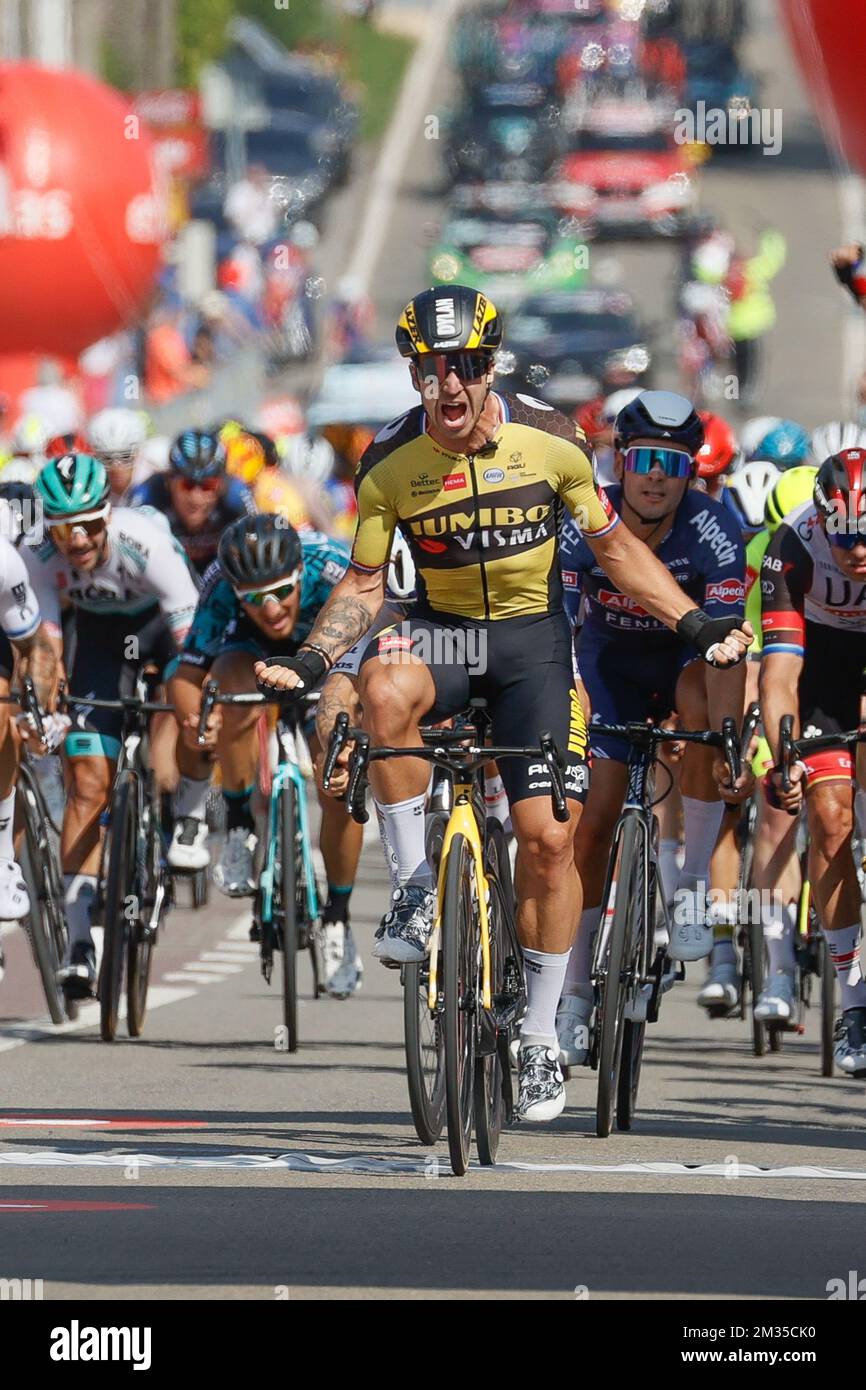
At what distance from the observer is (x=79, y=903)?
11711mm

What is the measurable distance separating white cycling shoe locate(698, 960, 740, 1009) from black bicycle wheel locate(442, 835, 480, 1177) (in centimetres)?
326

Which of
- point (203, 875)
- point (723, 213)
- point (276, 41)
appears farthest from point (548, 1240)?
point (276, 41)

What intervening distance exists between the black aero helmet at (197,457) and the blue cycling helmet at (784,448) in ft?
7.89

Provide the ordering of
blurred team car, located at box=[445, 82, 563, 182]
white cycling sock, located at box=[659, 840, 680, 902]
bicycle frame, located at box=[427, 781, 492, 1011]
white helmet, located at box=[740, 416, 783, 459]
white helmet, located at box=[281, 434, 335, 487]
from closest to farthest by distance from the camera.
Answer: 1. bicycle frame, located at box=[427, 781, 492, 1011]
2. white cycling sock, located at box=[659, 840, 680, 902]
3. white helmet, located at box=[740, 416, 783, 459]
4. white helmet, located at box=[281, 434, 335, 487]
5. blurred team car, located at box=[445, 82, 563, 182]

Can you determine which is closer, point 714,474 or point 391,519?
point 391,519

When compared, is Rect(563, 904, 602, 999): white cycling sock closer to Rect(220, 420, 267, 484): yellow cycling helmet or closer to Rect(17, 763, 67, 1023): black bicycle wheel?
Rect(17, 763, 67, 1023): black bicycle wheel

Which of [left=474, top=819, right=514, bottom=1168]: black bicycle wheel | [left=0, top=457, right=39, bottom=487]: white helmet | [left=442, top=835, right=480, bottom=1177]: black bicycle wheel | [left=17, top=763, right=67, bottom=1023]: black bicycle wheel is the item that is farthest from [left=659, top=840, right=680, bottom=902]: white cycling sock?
[left=0, top=457, right=39, bottom=487]: white helmet

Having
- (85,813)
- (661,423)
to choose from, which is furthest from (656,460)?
(85,813)

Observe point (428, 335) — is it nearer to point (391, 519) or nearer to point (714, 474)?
point (391, 519)

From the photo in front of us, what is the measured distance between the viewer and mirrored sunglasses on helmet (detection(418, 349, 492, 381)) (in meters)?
8.36

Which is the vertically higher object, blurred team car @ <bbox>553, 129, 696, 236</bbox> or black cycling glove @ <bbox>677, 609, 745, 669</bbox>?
blurred team car @ <bbox>553, 129, 696, 236</bbox>

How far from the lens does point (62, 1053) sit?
11211 mm
